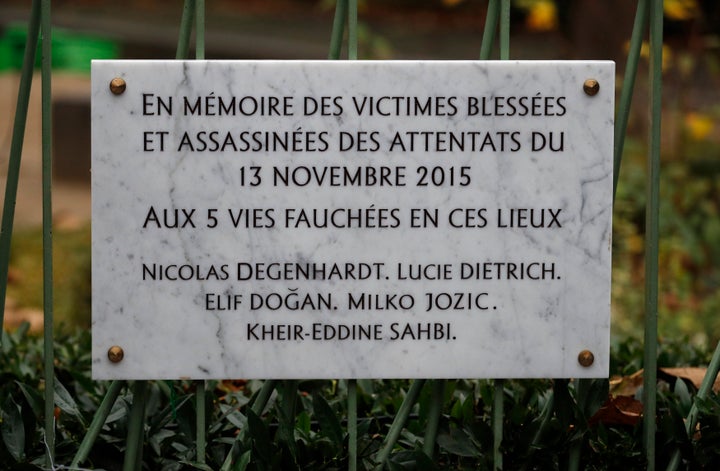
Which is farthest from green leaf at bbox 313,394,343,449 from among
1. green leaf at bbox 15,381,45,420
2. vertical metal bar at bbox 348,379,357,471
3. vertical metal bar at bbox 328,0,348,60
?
vertical metal bar at bbox 328,0,348,60

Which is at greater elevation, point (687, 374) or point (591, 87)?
point (591, 87)

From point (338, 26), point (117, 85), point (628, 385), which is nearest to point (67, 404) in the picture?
point (117, 85)

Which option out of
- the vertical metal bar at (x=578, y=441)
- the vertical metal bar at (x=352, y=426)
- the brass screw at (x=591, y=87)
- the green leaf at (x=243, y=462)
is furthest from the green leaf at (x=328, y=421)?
the brass screw at (x=591, y=87)

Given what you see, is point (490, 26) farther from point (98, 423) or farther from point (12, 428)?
point (12, 428)

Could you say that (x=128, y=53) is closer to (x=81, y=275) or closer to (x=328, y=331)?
(x=81, y=275)

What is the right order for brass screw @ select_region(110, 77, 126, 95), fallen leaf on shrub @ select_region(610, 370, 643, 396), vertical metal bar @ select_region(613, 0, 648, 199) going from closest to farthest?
1. brass screw @ select_region(110, 77, 126, 95)
2. vertical metal bar @ select_region(613, 0, 648, 199)
3. fallen leaf on shrub @ select_region(610, 370, 643, 396)

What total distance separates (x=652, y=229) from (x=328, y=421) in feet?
2.67

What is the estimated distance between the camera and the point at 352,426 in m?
2.50

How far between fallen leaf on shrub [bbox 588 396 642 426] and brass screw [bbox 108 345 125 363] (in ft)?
3.47

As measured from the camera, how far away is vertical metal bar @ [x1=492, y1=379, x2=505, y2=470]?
2.54m

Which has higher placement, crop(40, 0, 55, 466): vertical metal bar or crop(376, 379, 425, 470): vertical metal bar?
crop(40, 0, 55, 466): vertical metal bar

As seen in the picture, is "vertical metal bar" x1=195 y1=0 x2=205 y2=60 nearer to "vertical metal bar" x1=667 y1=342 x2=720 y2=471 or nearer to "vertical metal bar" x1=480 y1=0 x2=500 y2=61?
"vertical metal bar" x1=480 y1=0 x2=500 y2=61

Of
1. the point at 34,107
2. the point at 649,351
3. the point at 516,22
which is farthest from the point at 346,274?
the point at 516,22

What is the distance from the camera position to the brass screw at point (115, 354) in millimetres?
2473
